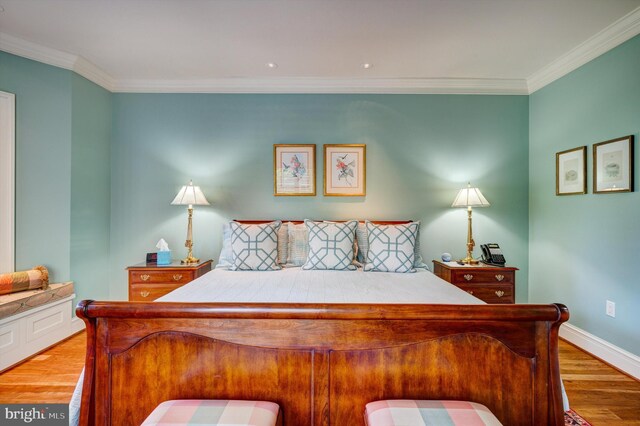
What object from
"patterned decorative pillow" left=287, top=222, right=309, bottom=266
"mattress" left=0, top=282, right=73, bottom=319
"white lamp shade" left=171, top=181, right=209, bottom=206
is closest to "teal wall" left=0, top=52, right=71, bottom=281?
"mattress" left=0, top=282, right=73, bottom=319

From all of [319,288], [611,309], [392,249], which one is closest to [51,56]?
[319,288]

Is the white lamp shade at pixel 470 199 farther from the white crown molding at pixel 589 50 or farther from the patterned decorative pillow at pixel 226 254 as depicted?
the patterned decorative pillow at pixel 226 254

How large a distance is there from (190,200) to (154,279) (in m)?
0.80

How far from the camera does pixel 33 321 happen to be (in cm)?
236

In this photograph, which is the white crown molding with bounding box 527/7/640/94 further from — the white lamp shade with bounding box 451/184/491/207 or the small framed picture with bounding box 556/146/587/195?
the white lamp shade with bounding box 451/184/491/207

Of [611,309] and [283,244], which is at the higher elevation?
[283,244]

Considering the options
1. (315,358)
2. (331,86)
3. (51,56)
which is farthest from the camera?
(331,86)

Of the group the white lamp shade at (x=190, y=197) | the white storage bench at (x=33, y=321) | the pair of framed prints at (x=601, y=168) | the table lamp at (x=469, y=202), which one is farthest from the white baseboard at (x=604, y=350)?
the white storage bench at (x=33, y=321)

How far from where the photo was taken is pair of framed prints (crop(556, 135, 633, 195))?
87.1 inches

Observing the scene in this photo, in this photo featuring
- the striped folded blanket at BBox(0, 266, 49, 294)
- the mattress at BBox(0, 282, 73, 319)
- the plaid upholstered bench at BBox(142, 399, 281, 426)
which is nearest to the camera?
the plaid upholstered bench at BBox(142, 399, 281, 426)

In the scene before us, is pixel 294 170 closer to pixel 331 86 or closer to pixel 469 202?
pixel 331 86

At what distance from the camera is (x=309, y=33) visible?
7.60ft

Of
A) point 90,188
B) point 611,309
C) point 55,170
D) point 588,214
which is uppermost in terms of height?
point 55,170

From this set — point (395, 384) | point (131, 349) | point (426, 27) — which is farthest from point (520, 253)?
point (131, 349)
